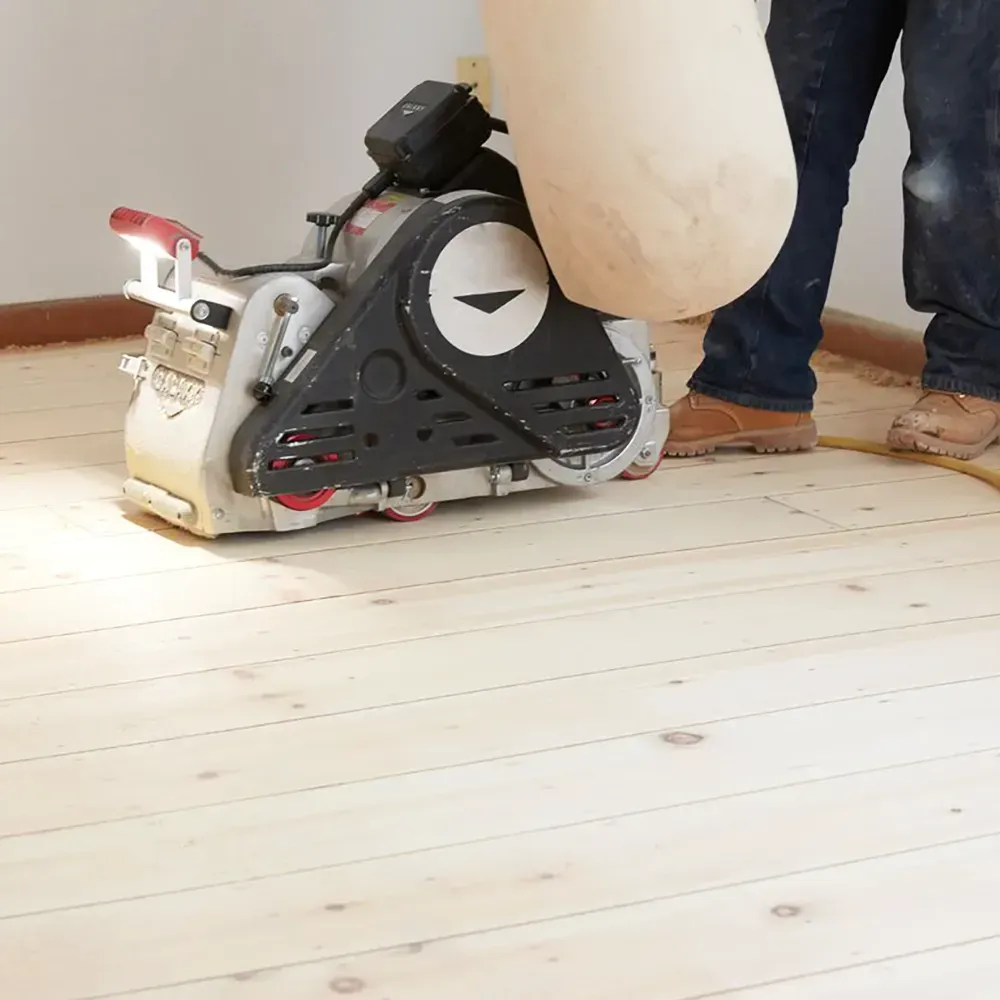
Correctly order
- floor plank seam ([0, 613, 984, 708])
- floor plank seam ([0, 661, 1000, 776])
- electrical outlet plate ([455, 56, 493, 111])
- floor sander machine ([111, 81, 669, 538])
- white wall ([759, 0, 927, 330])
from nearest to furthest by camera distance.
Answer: floor plank seam ([0, 661, 1000, 776]) → floor plank seam ([0, 613, 984, 708]) → floor sander machine ([111, 81, 669, 538]) → white wall ([759, 0, 927, 330]) → electrical outlet plate ([455, 56, 493, 111])

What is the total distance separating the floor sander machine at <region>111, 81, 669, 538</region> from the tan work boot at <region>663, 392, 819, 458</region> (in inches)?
10.0

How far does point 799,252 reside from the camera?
1.96 metres

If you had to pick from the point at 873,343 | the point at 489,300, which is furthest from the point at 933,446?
the point at 489,300

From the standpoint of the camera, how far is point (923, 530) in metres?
1.72

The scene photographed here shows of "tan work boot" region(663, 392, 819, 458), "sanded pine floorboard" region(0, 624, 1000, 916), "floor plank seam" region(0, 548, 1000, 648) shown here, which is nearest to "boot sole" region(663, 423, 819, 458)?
"tan work boot" region(663, 392, 819, 458)

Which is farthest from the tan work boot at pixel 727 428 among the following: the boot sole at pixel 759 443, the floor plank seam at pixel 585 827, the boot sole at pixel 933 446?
the floor plank seam at pixel 585 827

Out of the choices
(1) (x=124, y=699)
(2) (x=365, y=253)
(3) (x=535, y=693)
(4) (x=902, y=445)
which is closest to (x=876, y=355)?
(4) (x=902, y=445)

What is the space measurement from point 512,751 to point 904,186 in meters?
1.08

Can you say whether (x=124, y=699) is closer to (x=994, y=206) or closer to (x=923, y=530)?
(x=923, y=530)

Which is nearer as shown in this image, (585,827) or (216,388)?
(585,827)

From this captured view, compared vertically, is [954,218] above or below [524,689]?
above

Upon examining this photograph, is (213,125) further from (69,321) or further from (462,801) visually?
(462,801)

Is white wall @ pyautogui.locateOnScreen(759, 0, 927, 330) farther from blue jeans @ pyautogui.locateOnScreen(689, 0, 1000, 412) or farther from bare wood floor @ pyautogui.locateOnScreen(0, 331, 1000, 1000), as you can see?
bare wood floor @ pyautogui.locateOnScreen(0, 331, 1000, 1000)

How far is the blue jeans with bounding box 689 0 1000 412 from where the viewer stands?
1844mm
